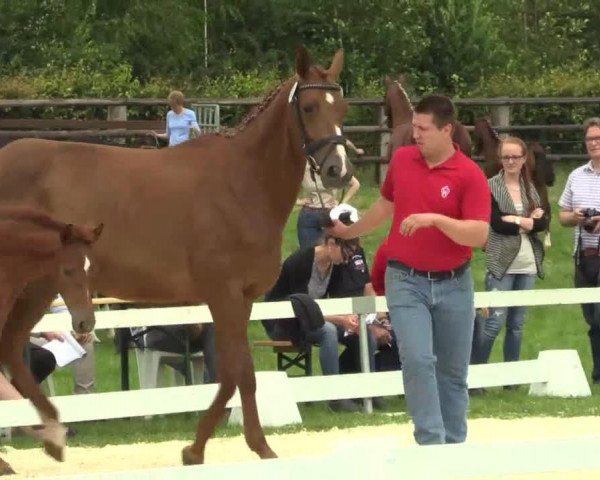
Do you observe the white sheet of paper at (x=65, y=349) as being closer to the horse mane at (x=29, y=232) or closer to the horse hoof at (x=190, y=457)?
the horse hoof at (x=190, y=457)

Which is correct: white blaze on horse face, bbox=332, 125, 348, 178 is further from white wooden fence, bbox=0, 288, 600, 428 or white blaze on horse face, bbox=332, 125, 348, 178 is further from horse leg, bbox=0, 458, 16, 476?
horse leg, bbox=0, 458, 16, 476

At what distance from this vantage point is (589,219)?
1191 cm

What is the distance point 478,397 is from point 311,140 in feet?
11.4

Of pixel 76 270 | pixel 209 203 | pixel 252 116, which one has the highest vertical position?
pixel 252 116

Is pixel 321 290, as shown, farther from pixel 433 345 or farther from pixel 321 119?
pixel 433 345

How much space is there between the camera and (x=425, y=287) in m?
7.35

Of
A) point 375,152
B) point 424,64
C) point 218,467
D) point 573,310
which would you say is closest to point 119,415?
point 218,467

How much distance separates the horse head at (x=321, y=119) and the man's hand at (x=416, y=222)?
1.41 m

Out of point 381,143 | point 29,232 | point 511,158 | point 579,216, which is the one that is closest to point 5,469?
point 29,232

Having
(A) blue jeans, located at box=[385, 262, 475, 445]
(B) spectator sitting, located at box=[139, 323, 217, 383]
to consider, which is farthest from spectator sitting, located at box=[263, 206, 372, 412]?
(A) blue jeans, located at box=[385, 262, 475, 445]

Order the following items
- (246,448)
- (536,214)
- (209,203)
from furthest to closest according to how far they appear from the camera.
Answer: (536,214) < (246,448) < (209,203)

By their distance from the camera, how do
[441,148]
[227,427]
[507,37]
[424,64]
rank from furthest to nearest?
[507,37] → [424,64] → [227,427] → [441,148]

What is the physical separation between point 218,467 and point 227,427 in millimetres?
4685

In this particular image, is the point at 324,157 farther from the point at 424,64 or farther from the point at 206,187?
the point at 424,64
